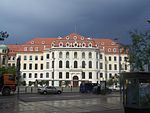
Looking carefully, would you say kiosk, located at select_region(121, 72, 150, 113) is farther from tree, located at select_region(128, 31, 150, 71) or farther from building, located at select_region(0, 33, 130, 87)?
building, located at select_region(0, 33, 130, 87)

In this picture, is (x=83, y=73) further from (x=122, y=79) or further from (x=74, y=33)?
(x=122, y=79)

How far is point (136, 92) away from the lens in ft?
48.2

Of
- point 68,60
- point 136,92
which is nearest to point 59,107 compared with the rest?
point 136,92

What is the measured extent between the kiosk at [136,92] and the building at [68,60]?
85980mm

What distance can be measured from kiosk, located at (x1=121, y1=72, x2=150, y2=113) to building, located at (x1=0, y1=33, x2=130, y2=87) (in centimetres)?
8598

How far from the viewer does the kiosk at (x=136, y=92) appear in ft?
47.8

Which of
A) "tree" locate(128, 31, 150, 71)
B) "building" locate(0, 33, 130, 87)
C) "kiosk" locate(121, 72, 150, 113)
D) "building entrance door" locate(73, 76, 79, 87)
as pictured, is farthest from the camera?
"building" locate(0, 33, 130, 87)

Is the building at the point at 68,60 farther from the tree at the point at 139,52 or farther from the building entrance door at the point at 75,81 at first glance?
the tree at the point at 139,52

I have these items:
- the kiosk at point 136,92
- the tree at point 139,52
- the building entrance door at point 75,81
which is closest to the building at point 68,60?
the building entrance door at point 75,81

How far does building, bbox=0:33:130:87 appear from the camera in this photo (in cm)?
10844

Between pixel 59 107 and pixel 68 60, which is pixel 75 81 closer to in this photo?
pixel 68 60

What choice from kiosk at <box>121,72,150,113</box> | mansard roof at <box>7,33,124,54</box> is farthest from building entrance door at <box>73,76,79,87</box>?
kiosk at <box>121,72,150,113</box>

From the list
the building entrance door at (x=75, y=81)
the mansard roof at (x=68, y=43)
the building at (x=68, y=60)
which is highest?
the mansard roof at (x=68, y=43)

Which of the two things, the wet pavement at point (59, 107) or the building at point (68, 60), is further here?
the building at point (68, 60)
